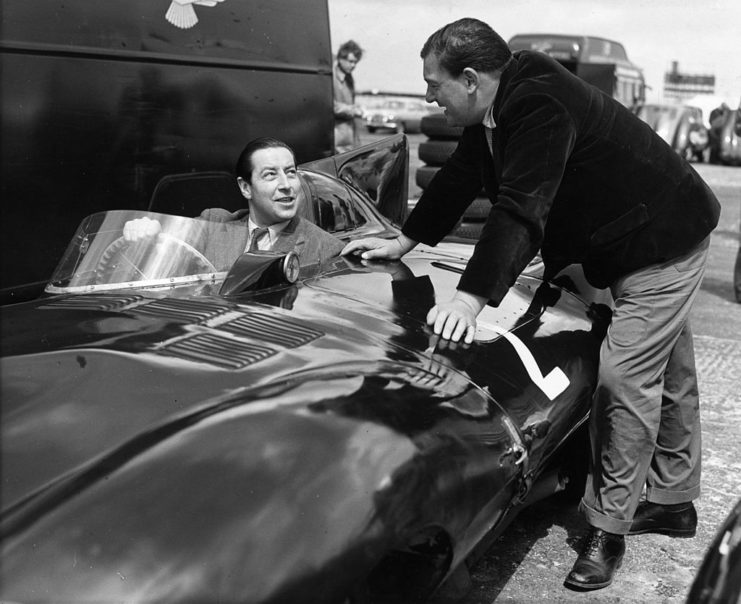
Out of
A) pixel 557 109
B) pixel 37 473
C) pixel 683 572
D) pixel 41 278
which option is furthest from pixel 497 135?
pixel 41 278

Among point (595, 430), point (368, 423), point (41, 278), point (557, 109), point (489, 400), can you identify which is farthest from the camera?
point (41, 278)

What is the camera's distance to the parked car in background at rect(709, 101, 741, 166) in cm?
1927

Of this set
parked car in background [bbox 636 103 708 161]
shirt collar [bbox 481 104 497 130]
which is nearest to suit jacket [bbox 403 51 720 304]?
shirt collar [bbox 481 104 497 130]

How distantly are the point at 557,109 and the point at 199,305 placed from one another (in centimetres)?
120

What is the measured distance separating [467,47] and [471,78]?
10 cm

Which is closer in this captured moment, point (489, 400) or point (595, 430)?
point (489, 400)

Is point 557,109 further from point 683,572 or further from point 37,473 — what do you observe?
point 37,473

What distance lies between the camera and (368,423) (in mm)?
1861

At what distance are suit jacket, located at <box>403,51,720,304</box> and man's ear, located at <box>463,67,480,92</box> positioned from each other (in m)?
0.08

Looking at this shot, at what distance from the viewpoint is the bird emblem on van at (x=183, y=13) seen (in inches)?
176

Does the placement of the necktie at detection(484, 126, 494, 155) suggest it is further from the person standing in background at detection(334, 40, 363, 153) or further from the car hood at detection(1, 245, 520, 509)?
the person standing in background at detection(334, 40, 363, 153)

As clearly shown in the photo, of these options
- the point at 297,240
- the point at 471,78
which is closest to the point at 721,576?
the point at 471,78

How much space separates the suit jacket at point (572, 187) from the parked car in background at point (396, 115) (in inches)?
859

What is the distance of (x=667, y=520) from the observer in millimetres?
3260
